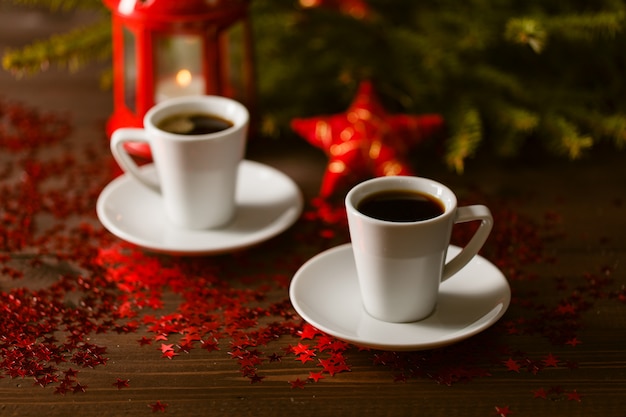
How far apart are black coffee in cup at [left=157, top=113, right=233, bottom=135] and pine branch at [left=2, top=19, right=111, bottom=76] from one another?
282mm

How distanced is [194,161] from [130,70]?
0.32 meters

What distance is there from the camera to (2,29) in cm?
176

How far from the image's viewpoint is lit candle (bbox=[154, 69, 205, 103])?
49.5 inches

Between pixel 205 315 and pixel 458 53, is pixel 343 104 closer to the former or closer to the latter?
pixel 458 53

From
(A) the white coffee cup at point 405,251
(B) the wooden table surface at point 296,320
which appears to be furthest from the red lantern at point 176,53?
(A) the white coffee cup at point 405,251

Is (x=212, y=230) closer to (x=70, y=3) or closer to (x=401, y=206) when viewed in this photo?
(x=401, y=206)

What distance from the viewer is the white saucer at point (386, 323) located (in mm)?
829

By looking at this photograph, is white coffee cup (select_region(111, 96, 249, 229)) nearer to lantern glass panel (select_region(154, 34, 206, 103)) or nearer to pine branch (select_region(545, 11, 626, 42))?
lantern glass panel (select_region(154, 34, 206, 103))

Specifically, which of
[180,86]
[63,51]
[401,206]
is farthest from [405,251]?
[63,51]

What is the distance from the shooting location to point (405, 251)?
2.72 feet

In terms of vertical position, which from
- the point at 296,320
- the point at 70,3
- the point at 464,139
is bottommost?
the point at 296,320

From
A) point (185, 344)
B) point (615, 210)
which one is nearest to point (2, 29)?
point (185, 344)

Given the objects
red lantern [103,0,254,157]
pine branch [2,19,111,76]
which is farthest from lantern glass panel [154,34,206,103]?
pine branch [2,19,111,76]

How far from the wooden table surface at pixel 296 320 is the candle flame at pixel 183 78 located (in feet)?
0.54
